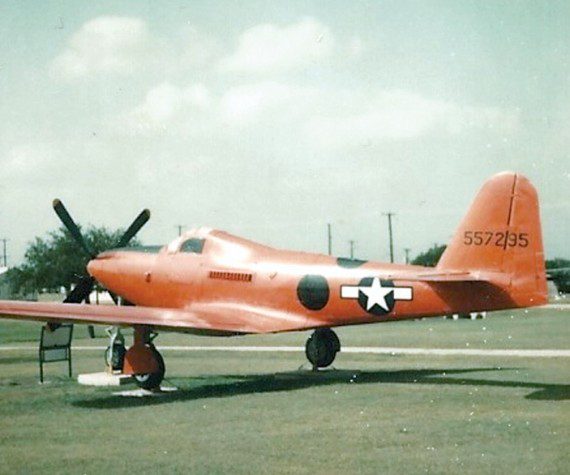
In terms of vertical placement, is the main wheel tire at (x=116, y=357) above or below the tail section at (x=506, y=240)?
below

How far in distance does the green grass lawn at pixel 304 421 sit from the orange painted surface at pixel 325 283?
49.6 inches

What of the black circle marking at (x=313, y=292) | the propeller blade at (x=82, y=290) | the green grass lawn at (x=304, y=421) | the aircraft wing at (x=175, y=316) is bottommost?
the green grass lawn at (x=304, y=421)

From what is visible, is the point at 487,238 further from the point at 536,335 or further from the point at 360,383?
the point at 536,335

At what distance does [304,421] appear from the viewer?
11539mm

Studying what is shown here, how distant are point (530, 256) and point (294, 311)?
14.6 ft

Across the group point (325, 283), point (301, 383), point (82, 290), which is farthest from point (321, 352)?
point (82, 290)

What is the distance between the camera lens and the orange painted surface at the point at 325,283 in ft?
48.2

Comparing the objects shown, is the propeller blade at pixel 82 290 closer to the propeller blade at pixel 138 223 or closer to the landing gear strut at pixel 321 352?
the propeller blade at pixel 138 223

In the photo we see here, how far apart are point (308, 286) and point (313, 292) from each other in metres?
0.14

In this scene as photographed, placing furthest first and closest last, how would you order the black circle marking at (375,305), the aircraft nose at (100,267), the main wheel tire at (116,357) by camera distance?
the aircraft nose at (100,267) < the main wheel tire at (116,357) < the black circle marking at (375,305)

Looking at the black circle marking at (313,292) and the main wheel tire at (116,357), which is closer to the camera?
the black circle marking at (313,292)

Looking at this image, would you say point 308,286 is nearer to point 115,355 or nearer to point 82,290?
point 115,355

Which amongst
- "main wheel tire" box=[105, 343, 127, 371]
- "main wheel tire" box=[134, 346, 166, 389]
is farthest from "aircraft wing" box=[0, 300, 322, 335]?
"main wheel tire" box=[105, 343, 127, 371]

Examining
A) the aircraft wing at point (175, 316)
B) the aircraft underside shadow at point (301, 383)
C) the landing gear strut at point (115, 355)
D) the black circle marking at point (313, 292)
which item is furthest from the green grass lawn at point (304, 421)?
the black circle marking at point (313, 292)
